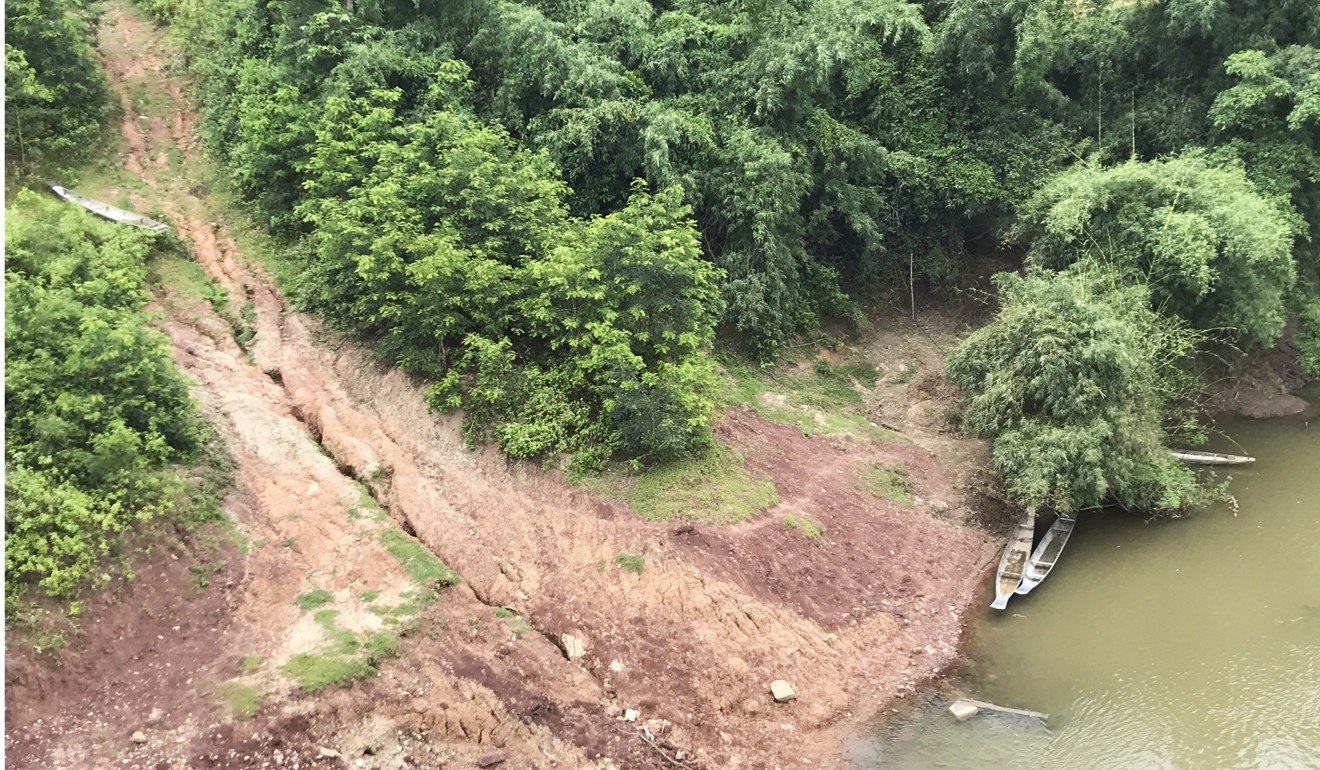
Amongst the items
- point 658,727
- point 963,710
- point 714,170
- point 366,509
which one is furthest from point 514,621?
point 714,170

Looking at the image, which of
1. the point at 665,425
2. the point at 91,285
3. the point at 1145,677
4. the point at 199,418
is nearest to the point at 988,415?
the point at 1145,677

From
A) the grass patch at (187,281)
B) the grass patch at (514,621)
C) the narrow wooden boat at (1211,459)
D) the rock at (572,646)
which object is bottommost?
the rock at (572,646)

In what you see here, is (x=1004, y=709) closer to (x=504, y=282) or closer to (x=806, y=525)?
(x=806, y=525)

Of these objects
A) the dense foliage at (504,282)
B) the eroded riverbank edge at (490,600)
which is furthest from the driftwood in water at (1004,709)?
the dense foliage at (504,282)

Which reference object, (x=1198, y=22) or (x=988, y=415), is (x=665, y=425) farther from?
(x=1198, y=22)

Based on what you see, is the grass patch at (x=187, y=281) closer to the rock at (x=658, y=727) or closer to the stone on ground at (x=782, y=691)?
the rock at (x=658, y=727)

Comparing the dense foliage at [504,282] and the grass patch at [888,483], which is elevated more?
the dense foliage at [504,282]

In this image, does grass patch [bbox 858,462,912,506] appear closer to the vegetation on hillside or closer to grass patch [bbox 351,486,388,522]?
the vegetation on hillside

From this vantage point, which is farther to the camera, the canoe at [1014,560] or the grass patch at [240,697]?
the canoe at [1014,560]
